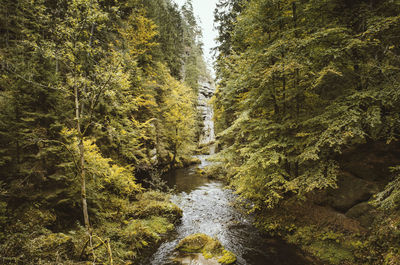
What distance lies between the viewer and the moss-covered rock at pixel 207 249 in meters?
6.49

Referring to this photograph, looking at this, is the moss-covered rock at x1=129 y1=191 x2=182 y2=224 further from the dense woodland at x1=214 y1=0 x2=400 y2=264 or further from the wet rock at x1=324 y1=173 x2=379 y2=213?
the wet rock at x1=324 y1=173 x2=379 y2=213

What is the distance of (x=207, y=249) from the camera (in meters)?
6.82

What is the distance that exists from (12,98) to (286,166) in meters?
11.5

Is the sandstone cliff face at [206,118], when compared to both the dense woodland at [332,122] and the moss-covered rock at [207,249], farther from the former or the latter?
the moss-covered rock at [207,249]

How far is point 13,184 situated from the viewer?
225 inches

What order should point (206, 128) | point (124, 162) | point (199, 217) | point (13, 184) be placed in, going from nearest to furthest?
point (13, 184), point (199, 217), point (124, 162), point (206, 128)

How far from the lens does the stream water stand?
269 inches

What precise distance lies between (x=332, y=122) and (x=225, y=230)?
279 inches

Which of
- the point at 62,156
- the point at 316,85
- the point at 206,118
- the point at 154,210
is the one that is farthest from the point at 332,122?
the point at 206,118

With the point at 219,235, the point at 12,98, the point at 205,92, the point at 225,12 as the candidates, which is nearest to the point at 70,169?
the point at 12,98

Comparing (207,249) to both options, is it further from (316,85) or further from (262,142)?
(316,85)

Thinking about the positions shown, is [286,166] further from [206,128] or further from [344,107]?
[206,128]

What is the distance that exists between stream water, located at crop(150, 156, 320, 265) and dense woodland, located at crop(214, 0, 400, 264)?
2.35ft

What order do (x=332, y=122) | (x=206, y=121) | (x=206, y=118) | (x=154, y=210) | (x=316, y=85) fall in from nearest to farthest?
(x=332, y=122)
(x=316, y=85)
(x=154, y=210)
(x=206, y=121)
(x=206, y=118)
